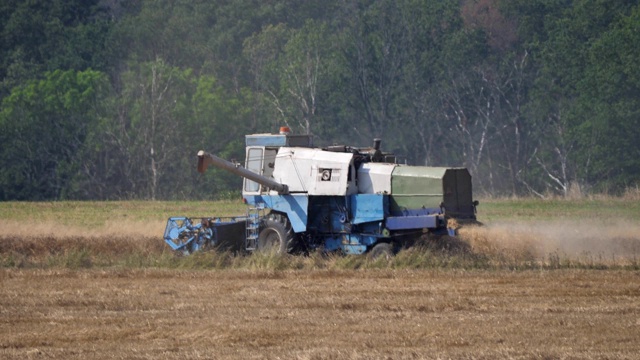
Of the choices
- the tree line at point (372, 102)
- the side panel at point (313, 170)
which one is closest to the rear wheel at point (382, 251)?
the side panel at point (313, 170)

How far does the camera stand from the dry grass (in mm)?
13094

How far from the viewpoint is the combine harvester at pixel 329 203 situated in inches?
885

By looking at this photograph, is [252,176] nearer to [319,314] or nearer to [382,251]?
[382,251]

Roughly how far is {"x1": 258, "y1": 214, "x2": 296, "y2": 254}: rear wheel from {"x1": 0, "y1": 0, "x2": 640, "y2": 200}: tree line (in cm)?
2555

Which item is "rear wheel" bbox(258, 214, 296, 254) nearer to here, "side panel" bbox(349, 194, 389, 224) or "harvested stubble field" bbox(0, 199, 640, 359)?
"harvested stubble field" bbox(0, 199, 640, 359)

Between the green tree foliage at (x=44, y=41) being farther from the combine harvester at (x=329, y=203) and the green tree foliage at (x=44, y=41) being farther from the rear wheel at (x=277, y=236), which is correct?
the rear wheel at (x=277, y=236)

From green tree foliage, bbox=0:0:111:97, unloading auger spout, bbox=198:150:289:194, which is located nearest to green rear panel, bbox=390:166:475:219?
unloading auger spout, bbox=198:150:289:194

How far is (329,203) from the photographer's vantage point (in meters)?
23.8

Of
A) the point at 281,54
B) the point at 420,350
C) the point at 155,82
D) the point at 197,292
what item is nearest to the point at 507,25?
the point at 281,54

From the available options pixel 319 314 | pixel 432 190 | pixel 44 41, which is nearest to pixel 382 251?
pixel 432 190

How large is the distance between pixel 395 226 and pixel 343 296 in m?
5.22

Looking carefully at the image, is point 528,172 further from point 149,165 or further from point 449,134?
point 149,165

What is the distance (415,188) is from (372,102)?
126 ft

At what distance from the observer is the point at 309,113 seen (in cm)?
5744
